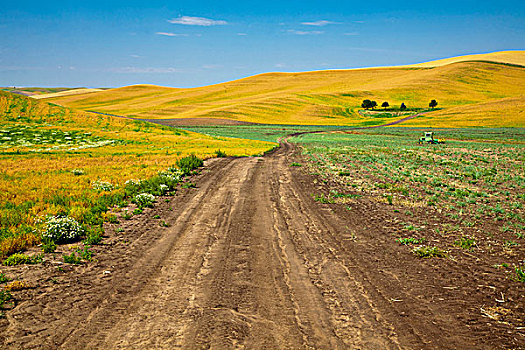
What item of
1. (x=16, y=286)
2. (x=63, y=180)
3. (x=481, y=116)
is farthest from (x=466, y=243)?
(x=481, y=116)

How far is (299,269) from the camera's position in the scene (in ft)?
26.5

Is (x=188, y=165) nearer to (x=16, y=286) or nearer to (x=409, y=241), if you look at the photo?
(x=409, y=241)

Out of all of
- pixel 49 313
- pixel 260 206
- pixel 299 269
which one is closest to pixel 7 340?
pixel 49 313

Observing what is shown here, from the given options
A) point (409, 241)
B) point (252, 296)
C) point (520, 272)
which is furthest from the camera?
point (409, 241)

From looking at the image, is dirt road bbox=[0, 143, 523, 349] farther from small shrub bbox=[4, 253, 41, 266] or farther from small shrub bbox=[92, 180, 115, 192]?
small shrub bbox=[92, 180, 115, 192]

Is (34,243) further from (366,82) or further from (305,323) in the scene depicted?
(366,82)

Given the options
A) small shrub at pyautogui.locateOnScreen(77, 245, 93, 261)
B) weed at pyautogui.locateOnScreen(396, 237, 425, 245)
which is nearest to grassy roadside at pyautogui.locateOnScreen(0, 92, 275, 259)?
small shrub at pyautogui.locateOnScreen(77, 245, 93, 261)

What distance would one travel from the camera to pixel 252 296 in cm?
676

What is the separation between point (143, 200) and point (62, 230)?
4674 millimetres

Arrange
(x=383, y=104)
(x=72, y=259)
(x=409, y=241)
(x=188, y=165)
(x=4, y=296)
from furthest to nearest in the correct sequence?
(x=383, y=104) < (x=188, y=165) < (x=409, y=241) < (x=72, y=259) < (x=4, y=296)

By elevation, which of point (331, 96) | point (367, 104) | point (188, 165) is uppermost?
point (331, 96)

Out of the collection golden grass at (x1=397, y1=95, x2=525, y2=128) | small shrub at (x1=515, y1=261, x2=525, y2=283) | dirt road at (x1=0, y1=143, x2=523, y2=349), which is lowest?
dirt road at (x1=0, y1=143, x2=523, y2=349)

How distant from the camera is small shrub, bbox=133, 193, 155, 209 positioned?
46.2 ft

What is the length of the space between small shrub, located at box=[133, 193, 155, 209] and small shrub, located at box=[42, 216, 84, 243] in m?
3.66
